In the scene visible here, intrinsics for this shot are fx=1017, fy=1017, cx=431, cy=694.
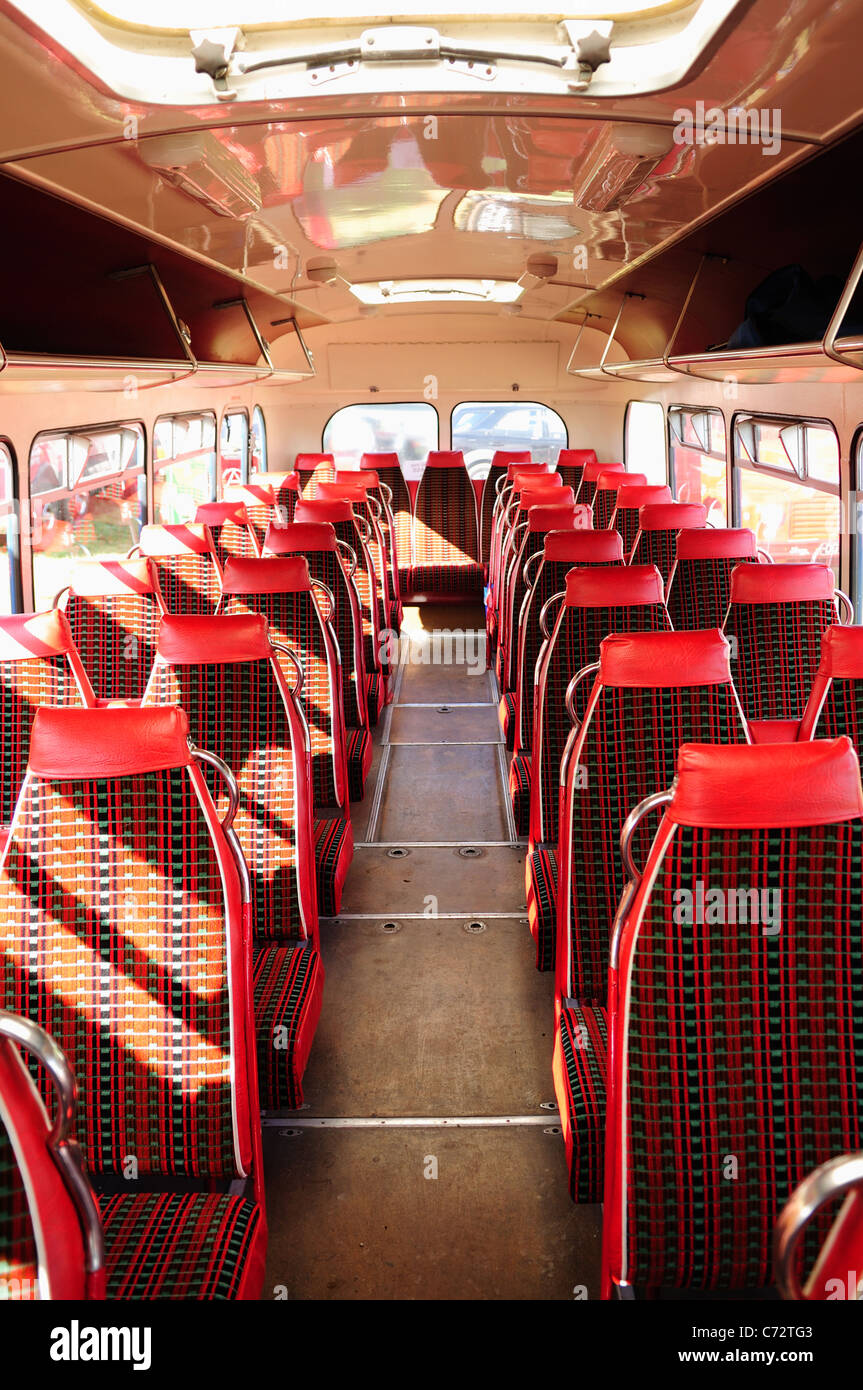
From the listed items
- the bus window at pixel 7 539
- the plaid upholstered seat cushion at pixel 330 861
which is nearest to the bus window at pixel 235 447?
the bus window at pixel 7 539

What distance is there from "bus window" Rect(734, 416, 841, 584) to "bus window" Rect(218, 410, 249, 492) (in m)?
4.73

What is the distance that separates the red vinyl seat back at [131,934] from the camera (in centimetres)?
175

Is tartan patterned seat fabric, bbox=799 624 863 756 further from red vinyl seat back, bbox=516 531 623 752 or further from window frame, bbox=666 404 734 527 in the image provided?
window frame, bbox=666 404 734 527

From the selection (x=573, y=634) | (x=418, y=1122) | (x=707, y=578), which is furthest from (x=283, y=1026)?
(x=707, y=578)

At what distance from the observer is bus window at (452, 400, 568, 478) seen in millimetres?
11469

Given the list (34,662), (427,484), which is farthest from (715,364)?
(427,484)

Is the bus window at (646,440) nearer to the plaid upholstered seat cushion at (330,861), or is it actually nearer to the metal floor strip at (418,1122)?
the plaid upholstered seat cushion at (330,861)

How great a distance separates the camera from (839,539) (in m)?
4.64

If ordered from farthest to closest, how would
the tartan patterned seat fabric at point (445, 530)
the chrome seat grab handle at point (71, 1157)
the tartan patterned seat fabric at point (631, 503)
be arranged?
the tartan patterned seat fabric at point (445, 530) < the tartan patterned seat fabric at point (631, 503) < the chrome seat grab handle at point (71, 1157)

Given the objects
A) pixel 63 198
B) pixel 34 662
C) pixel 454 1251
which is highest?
pixel 63 198

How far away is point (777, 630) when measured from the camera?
11.2 feet

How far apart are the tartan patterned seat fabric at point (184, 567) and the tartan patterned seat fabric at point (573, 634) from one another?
6.07 feet
